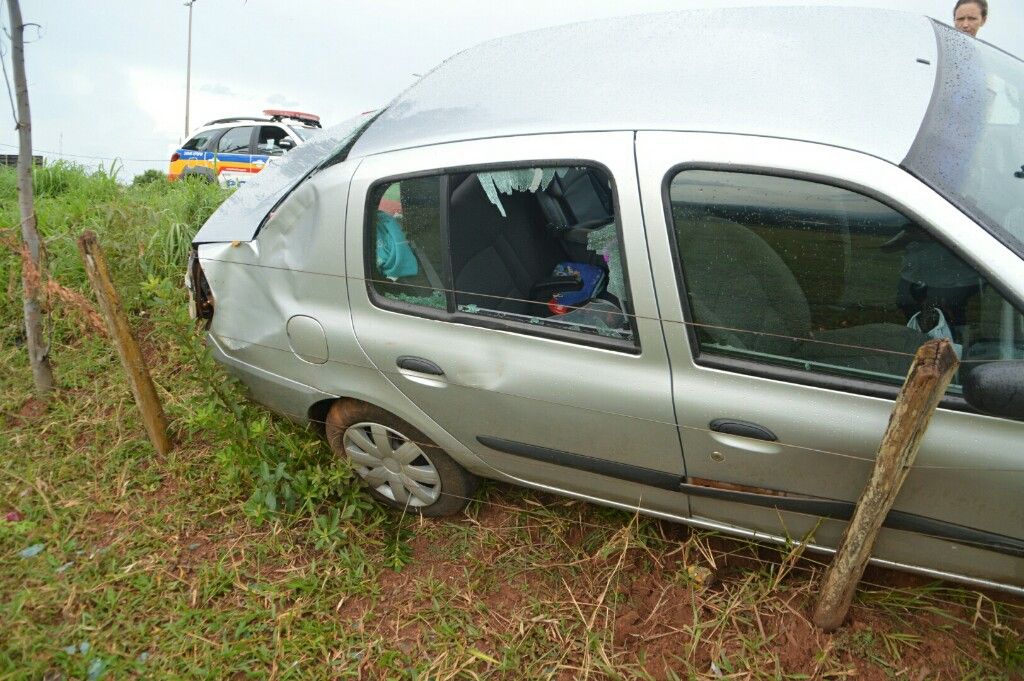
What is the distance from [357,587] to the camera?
8.41 feet

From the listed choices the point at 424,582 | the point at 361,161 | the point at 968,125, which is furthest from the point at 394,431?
the point at 968,125

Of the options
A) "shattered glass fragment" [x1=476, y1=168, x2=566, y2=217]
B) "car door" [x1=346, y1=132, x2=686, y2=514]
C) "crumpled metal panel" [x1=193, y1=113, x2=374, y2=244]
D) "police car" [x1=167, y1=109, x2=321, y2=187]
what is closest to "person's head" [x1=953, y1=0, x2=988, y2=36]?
"car door" [x1=346, y1=132, x2=686, y2=514]

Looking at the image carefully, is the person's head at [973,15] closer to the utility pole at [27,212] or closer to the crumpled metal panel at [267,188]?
the crumpled metal panel at [267,188]

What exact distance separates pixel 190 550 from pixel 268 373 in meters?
Result: 0.77

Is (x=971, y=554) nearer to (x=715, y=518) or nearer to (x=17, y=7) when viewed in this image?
(x=715, y=518)

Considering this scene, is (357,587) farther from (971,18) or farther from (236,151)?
(236,151)

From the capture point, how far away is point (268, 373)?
275cm

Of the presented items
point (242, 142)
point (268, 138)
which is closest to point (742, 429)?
point (268, 138)

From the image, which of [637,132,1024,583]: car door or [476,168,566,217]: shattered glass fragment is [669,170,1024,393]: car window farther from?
[476,168,566,217]: shattered glass fragment

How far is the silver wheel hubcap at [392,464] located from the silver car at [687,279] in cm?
1

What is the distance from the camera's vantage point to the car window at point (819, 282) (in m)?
1.78

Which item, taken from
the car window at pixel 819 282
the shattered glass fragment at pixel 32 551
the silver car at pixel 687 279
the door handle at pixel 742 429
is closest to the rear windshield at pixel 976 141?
the silver car at pixel 687 279

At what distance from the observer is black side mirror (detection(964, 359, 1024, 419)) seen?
1606 mm

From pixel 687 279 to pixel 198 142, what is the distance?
457 inches
